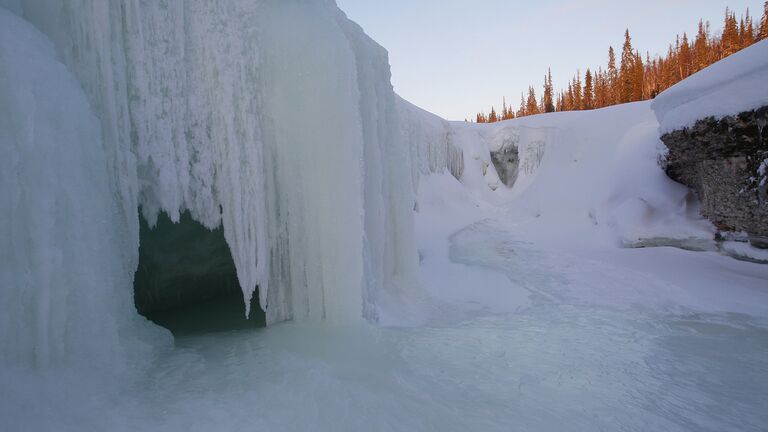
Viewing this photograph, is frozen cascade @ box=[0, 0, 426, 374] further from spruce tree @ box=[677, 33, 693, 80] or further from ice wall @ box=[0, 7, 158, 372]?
spruce tree @ box=[677, 33, 693, 80]

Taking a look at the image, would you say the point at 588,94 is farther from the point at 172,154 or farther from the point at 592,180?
the point at 172,154

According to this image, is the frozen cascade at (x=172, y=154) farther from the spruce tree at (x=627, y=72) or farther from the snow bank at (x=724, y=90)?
the spruce tree at (x=627, y=72)

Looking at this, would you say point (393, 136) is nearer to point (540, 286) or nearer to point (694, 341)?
point (540, 286)

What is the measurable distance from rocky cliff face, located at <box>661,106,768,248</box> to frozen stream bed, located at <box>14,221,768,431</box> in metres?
2.54

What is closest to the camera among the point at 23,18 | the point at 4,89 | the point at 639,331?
the point at 4,89

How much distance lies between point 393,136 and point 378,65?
114 centimetres

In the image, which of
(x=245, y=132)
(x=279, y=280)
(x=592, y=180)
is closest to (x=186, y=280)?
(x=279, y=280)

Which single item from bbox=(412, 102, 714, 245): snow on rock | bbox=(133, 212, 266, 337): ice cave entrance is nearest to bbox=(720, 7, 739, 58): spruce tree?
bbox=(412, 102, 714, 245): snow on rock

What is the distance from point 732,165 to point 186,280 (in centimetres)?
947

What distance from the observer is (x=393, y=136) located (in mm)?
6379

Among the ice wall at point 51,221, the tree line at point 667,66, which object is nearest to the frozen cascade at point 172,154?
the ice wall at point 51,221

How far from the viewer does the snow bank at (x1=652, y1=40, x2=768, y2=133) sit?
19.4 ft

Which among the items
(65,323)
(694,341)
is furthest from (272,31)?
(694,341)

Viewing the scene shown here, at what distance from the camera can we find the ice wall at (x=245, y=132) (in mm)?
3307
